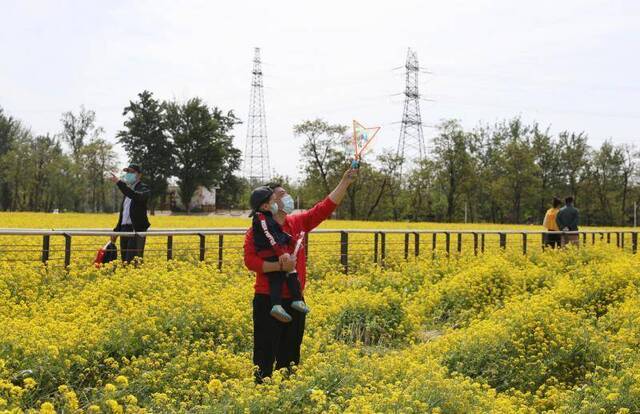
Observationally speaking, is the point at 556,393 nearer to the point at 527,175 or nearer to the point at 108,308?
the point at 108,308

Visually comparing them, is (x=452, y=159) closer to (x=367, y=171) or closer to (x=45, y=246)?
(x=367, y=171)

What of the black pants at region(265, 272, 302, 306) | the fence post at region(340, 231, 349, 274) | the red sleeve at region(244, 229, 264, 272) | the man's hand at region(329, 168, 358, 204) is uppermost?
the man's hand at region(329, 168, 358, 204)

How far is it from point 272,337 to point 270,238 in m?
0.76

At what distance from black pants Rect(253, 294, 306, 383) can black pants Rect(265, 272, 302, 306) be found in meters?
0.11

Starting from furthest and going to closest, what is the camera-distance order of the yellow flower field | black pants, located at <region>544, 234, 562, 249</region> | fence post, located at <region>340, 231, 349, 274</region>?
black pants, located at <region>544, 234, 562, 249</region>
fence post, located at <region>340, 231, 349, 274</region>
the yellow flower field

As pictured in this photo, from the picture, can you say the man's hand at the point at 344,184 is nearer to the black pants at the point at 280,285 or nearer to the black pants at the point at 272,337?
the black pants at the point at 280,285

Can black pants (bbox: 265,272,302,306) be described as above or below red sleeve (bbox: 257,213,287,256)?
below

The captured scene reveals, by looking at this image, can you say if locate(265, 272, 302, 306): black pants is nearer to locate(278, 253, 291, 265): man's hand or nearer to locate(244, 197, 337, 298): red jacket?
locate(244, 197, 337, 298): red jacket

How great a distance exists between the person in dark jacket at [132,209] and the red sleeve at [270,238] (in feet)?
16.0

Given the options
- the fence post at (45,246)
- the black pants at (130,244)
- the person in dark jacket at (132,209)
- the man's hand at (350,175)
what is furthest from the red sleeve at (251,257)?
the fence post at (45,246)

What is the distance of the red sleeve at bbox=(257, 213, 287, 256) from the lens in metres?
5.32

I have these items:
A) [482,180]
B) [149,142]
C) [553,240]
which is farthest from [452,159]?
[553,240]

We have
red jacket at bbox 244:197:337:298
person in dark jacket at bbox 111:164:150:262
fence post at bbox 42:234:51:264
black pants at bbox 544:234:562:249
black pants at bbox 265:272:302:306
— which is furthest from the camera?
black pants at bbox 544:234:562:249

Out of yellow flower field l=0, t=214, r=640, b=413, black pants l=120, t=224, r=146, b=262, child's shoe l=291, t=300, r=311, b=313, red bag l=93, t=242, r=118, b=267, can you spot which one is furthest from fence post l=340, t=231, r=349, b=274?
child's shoe l=291, t=300, r=311, b=313
